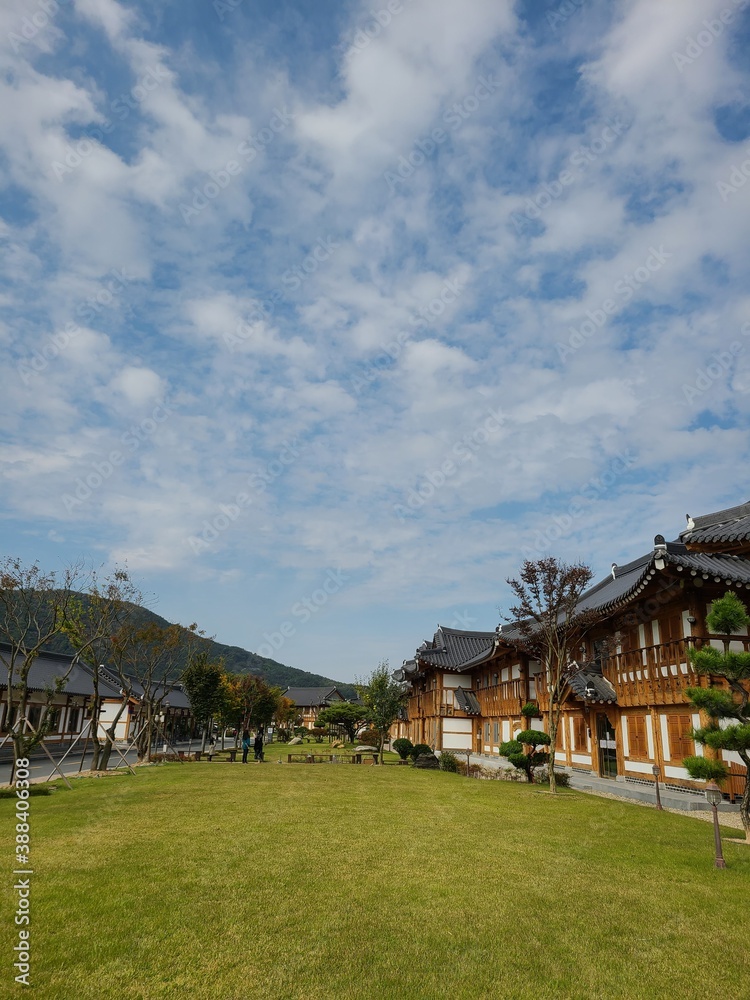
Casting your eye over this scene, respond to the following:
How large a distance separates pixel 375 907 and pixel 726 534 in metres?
15.2

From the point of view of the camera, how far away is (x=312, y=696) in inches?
3711

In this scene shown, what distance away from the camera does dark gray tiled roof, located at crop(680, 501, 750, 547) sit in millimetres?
17125

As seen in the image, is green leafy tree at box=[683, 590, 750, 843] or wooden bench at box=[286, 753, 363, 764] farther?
wooden bench at box=[286, 753, 363, 764]

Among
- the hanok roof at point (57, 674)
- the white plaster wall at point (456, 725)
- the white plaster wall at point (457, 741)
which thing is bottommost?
the white plaster wall at point (457, 741)

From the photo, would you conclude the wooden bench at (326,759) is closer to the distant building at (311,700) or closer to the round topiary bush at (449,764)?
the round topiary bush at (449,764)

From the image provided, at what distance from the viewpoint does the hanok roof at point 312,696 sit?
92.8 m

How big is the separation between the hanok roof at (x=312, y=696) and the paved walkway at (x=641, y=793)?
2941 inches

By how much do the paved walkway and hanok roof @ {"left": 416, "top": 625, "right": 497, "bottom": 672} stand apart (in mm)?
16254

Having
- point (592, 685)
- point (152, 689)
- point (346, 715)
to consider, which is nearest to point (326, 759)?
point (592, 685)

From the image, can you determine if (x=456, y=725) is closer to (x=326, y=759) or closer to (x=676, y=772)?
(x=326, y=759)

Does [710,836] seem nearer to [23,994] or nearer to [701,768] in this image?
[701,768]

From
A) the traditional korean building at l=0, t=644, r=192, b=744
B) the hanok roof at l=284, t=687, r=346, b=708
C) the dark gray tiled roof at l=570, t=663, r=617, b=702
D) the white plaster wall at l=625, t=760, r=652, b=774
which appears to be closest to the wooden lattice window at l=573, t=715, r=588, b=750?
the dark gray tiled roof at l=570, t=663, r=617, b=702

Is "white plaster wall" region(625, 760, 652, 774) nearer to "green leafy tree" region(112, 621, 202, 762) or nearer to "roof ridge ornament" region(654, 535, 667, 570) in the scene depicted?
"roof ridge ornament" region(654, 535, 667, 570)

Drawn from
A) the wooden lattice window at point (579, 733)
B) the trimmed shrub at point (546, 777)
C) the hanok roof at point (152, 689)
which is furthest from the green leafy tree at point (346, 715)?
the trimmed shrub at point (546, 777)
